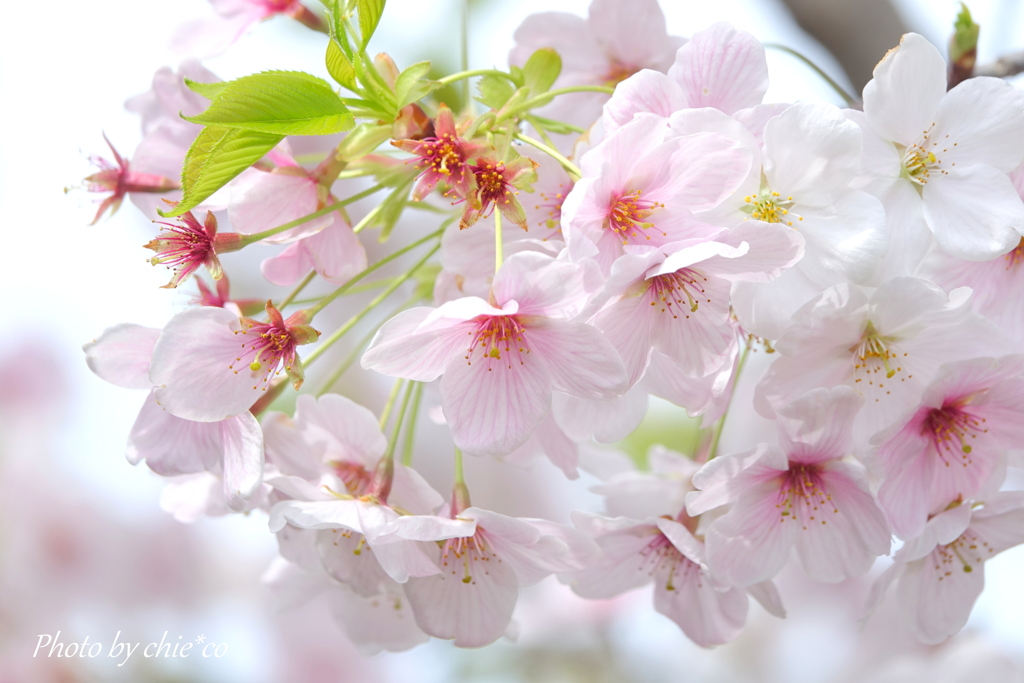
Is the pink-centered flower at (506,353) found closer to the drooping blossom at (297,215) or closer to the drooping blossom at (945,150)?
the drooping blossom at (297,215)

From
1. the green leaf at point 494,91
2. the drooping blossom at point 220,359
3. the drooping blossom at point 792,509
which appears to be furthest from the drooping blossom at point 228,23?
the drooping blossom at point 792,509

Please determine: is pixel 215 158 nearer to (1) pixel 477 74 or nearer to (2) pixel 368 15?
(2) pixel 368 15

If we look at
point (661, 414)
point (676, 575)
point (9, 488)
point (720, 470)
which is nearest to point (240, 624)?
point (9, 488)

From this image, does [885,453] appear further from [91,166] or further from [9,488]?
[9,488]

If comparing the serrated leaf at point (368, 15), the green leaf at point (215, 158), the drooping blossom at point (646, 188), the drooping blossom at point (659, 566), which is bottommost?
the drooping blossom at point (659, 566)

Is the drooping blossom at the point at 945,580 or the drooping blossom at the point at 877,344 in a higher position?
the drooping blossom at the point at 877,344

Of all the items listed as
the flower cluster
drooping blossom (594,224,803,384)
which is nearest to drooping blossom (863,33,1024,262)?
the flower cluster

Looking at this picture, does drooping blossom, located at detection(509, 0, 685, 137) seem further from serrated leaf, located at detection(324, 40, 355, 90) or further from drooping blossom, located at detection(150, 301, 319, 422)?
drooping blossom, located at detection(150, 301, 319, 422)
